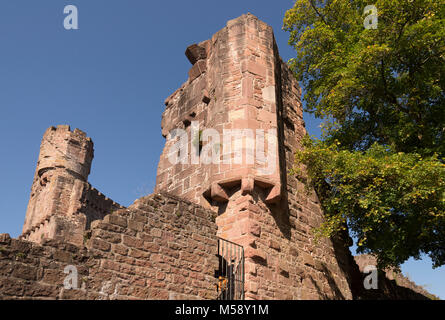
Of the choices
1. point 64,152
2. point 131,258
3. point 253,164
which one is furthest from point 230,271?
point 64,152

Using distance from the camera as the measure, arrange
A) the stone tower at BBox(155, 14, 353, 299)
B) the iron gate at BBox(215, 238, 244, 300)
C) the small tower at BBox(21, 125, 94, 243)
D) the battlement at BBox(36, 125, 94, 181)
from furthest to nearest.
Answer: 1. the battlement at BBox(36, 125, 94, 181)
2. the small tower at BBox(21, 125, 94, 243)
3. the stone tower at BBox(155, 14, 353, 299)
4. the iron gate at BBox(215, 238, 244, 300)

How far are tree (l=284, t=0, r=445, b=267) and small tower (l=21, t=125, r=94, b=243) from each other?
14.3 meters

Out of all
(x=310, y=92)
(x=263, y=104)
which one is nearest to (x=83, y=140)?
(x=310, y=92)

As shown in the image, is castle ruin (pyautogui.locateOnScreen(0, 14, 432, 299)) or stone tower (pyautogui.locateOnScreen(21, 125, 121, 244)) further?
stone tower (pyautogui.locateOnScreen(21, 125, 121, 244))

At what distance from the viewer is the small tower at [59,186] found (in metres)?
21.9

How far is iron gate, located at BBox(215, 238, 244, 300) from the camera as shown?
741 cm

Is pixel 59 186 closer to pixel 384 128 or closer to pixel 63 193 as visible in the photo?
pixel 63 193

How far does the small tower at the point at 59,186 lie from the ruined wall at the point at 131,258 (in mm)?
14785

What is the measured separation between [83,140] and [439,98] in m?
21.0

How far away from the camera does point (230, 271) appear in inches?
300

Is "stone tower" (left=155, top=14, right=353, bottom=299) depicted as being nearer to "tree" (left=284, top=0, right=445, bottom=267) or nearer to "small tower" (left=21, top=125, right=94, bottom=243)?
"tree" (left=284, top=0, right=445, bottom=267)

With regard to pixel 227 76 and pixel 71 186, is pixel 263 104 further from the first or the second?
pixel 71 186

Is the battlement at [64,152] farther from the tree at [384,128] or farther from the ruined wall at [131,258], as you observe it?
the ruined wall at [131,258]

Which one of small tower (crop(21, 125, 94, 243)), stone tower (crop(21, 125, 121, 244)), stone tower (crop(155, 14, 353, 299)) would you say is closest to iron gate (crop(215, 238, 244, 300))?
stone tower (crop(155, 14, 353, 299))
